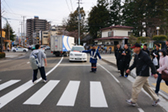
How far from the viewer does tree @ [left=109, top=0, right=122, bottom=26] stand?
59.8m

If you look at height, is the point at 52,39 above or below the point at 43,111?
above

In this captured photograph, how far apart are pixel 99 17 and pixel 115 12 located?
6.52 m

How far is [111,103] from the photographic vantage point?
211 inches

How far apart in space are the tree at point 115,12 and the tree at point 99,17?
6.63ft

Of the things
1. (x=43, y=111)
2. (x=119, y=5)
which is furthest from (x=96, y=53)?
(x=119, y=5)

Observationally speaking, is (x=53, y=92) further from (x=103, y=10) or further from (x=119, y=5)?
(x=119, y=5)

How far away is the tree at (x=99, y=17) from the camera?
188ft

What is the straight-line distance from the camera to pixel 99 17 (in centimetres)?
5766

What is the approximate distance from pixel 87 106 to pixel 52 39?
22754mm

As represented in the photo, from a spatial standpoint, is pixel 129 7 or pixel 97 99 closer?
pixel 97 99

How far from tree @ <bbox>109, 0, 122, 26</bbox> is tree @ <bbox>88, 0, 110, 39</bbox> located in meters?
2.02

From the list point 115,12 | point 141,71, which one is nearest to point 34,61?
point 141,71

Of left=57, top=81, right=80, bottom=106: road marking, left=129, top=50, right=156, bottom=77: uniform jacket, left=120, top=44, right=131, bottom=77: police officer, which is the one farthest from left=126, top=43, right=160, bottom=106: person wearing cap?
left=120, top=44, right=131, bottom=77: police officer

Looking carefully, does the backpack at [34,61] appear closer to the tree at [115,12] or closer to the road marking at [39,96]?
the road marking at [39,96]
